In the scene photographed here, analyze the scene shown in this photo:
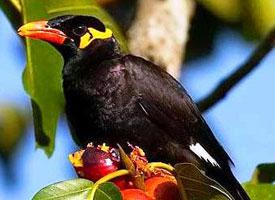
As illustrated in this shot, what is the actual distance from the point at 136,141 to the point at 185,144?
0.63 ft

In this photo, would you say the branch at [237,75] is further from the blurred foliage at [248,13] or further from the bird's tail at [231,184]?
the blurred foliage at [248,13]

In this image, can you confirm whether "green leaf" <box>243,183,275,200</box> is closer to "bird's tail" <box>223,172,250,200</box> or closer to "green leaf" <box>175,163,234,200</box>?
"bird's tail" <box>223,172,250,200</box>

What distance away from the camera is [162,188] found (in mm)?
1941

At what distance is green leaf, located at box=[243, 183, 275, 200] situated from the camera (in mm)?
2311

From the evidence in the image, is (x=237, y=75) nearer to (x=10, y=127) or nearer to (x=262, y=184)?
(x=262, y=184)

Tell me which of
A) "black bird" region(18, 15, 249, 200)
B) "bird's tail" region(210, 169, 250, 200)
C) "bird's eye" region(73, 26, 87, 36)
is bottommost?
"bird's tail" region(210, 169, 250, 200)

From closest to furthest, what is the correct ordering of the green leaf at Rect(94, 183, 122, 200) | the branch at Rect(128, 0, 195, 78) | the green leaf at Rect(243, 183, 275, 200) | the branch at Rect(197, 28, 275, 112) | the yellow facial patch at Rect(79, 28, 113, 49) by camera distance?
the green leaf at Rect(94, 183, 122, 200), the green leaf at Rect(243, 183, 275, 200), the branch at Rect(197, 28, 275, 112), the branch at Rect(128, 0, 195, 78), the yellow facial patch at Rect(79, 28, 113, 49)

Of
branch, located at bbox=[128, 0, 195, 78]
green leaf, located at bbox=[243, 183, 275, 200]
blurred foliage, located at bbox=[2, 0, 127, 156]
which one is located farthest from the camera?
branch, located at bbox=[128, 0, 195, 78]

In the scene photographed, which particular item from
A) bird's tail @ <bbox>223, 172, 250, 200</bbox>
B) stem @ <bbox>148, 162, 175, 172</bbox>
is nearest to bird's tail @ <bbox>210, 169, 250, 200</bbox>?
bird's tail @ <bbox>223, 172, 250, 200</bbox>

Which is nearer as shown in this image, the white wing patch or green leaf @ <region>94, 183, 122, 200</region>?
green leaf @ <region>94, 183, 122, 200</region>

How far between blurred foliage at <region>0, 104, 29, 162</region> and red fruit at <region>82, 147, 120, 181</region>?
1333 millimetres

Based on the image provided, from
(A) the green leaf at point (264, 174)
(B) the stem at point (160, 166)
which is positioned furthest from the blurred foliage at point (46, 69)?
(B) the stem at point (160, 166)

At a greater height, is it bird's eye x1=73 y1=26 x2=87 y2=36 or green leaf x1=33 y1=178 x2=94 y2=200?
bird's eye x1=73 y1=26 x2=87 y2=36

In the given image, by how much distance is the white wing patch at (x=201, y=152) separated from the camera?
2.97m
